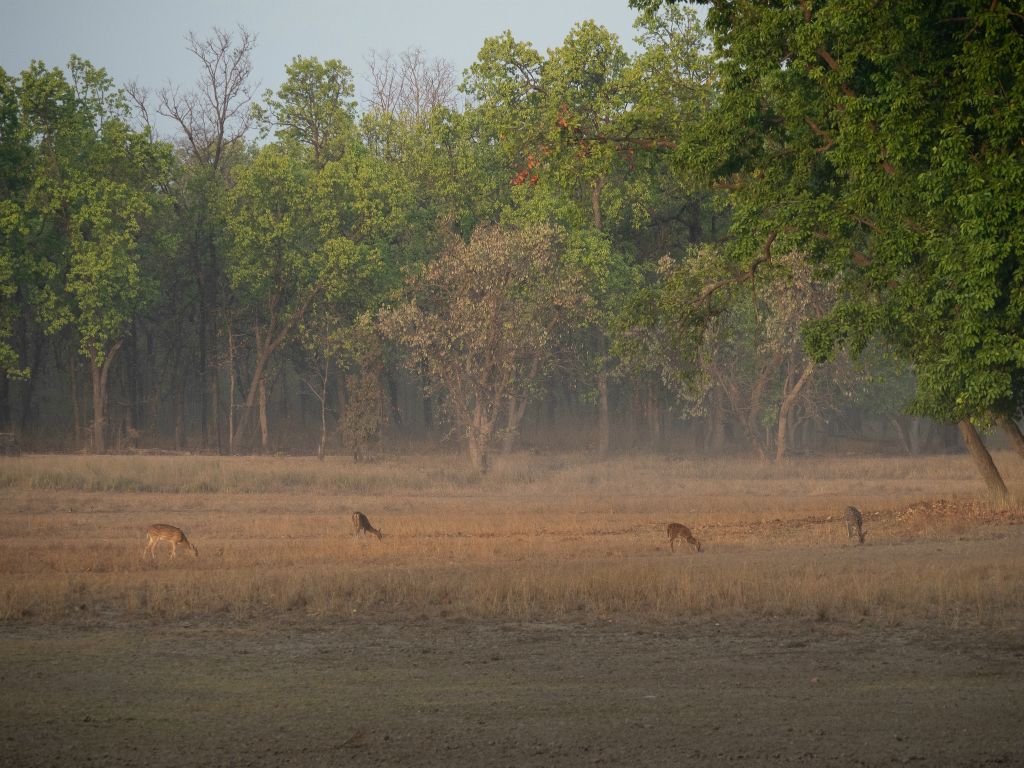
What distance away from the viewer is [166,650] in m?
12.9

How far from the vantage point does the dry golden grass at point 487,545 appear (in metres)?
15.6

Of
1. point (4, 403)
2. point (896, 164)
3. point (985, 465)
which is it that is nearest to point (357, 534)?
point (896, 164)

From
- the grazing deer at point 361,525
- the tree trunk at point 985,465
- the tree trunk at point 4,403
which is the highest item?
the tree trunk at point 4,403

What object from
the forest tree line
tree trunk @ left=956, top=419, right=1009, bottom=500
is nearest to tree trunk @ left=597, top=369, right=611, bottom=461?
the forest tree line

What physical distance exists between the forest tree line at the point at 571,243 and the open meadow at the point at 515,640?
17.0 feet

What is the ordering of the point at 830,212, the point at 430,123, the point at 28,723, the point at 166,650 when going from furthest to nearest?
the point at 430,123 → the point at 830,212 → the point at 166,650 → the point at 28,723

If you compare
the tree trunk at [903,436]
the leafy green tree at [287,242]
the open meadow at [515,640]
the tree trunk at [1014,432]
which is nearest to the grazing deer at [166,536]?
the open meadow at [515,640]

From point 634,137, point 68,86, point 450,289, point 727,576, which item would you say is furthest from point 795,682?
point 68,86

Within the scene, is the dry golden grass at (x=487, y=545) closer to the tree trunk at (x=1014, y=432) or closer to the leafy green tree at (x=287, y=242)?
the tree trunk at (x=1014, y=432)

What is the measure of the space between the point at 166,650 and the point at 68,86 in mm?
45659

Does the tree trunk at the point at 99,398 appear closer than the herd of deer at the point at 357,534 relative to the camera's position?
No

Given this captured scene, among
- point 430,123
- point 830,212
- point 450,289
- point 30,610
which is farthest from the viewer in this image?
point 430,123

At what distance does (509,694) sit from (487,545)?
1161cm

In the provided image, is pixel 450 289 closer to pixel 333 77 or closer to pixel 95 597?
pixel 333 77
